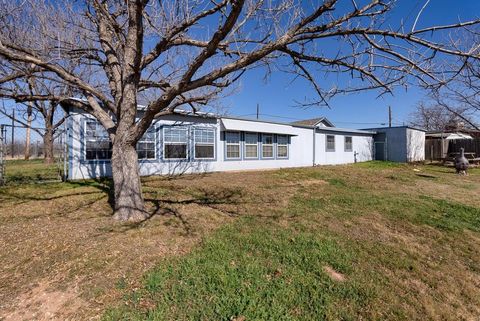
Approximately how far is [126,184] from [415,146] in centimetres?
2300

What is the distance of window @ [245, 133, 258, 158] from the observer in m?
13.5

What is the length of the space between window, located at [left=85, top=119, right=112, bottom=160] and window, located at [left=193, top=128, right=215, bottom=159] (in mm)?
3703

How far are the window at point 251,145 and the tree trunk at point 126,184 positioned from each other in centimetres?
916

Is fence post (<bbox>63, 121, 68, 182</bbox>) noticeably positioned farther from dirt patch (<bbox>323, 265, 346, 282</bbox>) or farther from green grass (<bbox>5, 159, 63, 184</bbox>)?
dirt patch (<bbox>323, 265, 346, 282</bbox>)

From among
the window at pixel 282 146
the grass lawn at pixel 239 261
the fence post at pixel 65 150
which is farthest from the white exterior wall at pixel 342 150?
the fence post at pixel 65 150

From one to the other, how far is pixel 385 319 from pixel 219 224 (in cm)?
286

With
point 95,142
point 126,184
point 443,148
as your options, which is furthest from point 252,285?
point 443,148

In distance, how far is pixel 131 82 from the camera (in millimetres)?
4168

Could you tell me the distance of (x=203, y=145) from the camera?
1184cm

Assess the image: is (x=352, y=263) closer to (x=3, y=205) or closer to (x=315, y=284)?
(x=315, y=284)

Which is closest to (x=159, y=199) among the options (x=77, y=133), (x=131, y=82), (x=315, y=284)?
(x=131, y=82)

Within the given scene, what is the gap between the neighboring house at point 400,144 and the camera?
19.8 meters

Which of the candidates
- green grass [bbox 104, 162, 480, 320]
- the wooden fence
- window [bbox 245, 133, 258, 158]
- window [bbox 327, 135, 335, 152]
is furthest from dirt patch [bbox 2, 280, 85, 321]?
the wooden fence

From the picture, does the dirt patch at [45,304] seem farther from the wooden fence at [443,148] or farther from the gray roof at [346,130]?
the wooden fence at [443,148]
